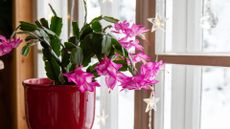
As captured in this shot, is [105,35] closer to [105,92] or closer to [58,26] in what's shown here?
[58,26]

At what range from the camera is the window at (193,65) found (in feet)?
3.62

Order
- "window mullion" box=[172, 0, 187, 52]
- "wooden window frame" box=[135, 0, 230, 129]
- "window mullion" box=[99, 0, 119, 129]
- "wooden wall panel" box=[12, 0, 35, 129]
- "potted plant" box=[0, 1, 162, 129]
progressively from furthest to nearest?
"wooden wall panel" box=[12, 0, 35, 129] < "window mullion" box=[99, 0, 119, 129] < "window mullion" box=[172, 0, 187, 52] < "wooden window frame" box=[135, 0, 230, 129] < "potted plant" box=[0, 1, 162, 129]

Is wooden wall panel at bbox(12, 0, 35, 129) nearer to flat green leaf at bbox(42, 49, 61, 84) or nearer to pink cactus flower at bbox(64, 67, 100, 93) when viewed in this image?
flat green leaf at bbox(42, 49, 61, 84)

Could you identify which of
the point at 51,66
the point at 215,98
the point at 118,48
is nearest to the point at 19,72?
the point at 51,66

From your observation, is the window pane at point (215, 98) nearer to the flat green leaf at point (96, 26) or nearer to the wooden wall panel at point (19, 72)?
the flat green leaf at point (96, 26)

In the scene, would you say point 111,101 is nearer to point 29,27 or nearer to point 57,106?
point 57,106

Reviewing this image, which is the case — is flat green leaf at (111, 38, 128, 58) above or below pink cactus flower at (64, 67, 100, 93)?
above

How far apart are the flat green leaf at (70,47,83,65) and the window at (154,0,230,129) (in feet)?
1.44

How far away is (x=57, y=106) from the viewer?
958 millimetres

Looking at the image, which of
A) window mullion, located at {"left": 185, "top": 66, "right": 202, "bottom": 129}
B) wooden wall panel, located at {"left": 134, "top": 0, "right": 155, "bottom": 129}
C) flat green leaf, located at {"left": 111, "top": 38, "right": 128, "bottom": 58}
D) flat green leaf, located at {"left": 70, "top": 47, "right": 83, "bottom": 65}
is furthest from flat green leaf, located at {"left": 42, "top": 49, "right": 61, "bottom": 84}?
window mullion, located at {"left": 185, "top": 66, "right": 202, "bottom": 129}

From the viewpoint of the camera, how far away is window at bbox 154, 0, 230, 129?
3.62 feet

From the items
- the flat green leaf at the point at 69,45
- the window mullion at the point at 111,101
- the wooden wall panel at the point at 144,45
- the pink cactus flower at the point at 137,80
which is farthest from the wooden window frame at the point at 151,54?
the flat green leaf at the point at 69,45

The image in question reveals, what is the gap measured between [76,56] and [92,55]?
0.09 metres

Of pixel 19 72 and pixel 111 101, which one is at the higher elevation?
pixel 19 72
